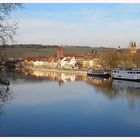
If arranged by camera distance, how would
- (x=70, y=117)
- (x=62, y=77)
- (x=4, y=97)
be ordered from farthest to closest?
(x=62, y=77)
(x=4, y=97)
(x=70, y=117)

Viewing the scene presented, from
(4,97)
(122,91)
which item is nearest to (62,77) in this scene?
(122,91)

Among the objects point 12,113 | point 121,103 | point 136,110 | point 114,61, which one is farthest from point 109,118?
point 114,61

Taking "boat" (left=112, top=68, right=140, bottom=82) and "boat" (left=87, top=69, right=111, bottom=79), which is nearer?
"boat" (left=112, top=68, right=140, bottom=82)

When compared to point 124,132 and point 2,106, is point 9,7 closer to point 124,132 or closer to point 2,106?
point 124,132

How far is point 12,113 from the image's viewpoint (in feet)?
29.0

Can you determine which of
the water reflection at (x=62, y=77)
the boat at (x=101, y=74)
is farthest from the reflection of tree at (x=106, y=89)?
the boat at (x=101, y=74)

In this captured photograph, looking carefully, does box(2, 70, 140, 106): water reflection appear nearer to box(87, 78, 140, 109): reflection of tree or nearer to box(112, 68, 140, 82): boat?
box(87, 78, 140, 109): reflection of tree

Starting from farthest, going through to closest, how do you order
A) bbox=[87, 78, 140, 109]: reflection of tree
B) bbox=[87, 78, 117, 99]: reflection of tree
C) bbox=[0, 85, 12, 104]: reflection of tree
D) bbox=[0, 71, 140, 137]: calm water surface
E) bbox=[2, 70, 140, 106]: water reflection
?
bbox=[87, 78, 117, 99]: reflection of tree → bbox=[2, 70, 140, 106]: water reflection → bbox=[87, 78, 140, 109]: reflection of tree → bbox=[0, 85, 12, 104]: reflection of tree → bbox=[0, 71, 140, 137]: calm water surface

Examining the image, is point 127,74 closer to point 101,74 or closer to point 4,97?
point 101,74

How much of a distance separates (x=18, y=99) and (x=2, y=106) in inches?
96.9

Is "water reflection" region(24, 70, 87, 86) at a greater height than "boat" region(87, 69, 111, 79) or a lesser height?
lesser

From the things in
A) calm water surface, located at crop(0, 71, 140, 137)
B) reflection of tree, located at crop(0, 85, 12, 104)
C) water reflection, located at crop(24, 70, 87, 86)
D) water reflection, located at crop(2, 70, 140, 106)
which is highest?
reflection of tree, located at crop(0, 85, 12, 104)

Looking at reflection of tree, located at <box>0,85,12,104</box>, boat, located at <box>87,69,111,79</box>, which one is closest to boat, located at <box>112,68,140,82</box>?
boat, located at <box>87,69,111,79</box>

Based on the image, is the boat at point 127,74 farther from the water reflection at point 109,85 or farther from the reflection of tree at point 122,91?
the reflection of tree at point 122,91
